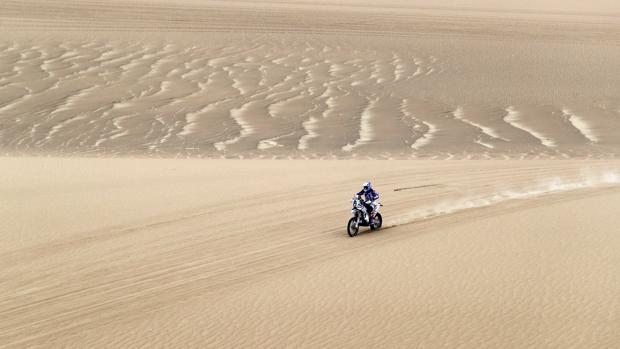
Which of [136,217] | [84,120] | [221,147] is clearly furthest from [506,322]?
[84,120]

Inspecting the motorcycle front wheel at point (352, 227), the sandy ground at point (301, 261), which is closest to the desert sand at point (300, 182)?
the sandy ground at point (301, 261)

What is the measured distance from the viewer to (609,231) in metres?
8.11

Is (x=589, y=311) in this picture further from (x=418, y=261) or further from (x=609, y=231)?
(x=609, y=231)

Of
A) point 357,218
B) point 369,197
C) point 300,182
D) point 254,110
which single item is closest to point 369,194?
point 369,197

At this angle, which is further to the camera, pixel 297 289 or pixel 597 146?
pixel 597 146

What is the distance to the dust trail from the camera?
907 cm

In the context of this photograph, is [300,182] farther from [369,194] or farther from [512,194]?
[369,194]

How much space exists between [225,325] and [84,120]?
1045 centimetres

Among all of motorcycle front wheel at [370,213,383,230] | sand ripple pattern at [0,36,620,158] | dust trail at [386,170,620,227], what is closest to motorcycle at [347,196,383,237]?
motorcycle front wheel at [370,213,383,230]

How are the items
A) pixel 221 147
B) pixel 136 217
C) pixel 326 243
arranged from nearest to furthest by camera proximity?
pixel 326 243
pixel 136 217
pixel 221 147

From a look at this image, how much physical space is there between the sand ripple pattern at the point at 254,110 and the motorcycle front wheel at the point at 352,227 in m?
5.47

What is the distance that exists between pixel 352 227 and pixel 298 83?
10936 mm

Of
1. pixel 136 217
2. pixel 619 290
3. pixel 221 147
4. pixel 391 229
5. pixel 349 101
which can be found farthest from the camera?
pixel 349 101

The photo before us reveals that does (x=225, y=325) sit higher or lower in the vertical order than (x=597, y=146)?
higher
